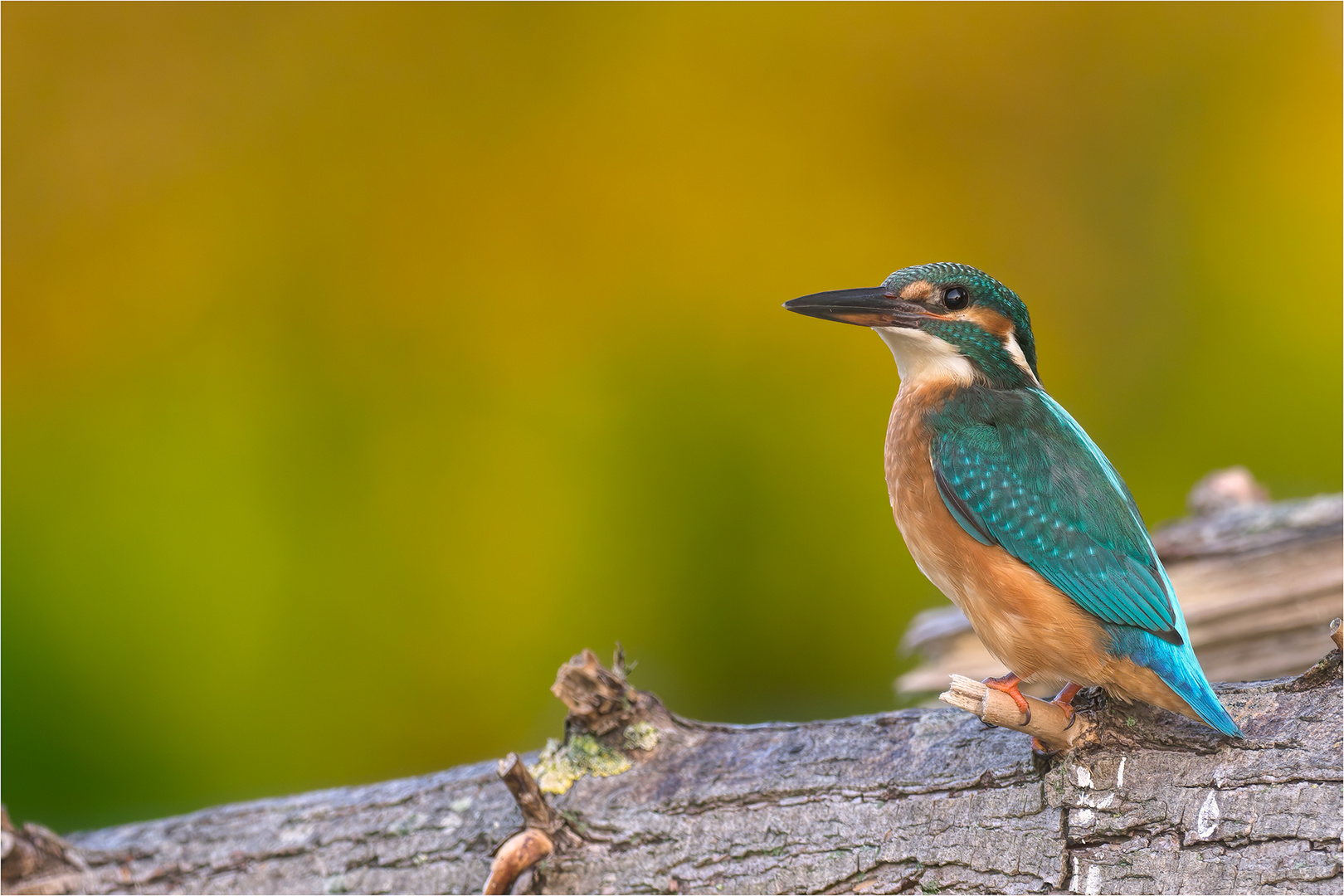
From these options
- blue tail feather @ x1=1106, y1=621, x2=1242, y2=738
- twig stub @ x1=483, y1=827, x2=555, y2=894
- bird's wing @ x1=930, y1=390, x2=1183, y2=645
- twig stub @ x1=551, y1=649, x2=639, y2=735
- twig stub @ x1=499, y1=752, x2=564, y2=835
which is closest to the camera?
blue tail feather @ x1=1106, y1=621, x2=1242, y2=738

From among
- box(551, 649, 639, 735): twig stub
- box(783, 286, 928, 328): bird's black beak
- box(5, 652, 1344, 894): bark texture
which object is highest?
box(783, 286, 928, 328): bird's black beak

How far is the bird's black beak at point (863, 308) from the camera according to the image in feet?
7.59

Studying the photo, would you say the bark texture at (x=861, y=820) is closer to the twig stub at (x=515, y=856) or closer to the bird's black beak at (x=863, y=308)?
the twig stub at (x=515, y=856)

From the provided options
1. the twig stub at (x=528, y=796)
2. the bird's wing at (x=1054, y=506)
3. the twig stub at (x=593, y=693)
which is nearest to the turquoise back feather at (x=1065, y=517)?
the bird's wing at (x=1054, y=506)

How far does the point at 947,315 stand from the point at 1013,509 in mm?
456

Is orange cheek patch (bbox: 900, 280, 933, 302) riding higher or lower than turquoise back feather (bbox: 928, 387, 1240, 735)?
higher

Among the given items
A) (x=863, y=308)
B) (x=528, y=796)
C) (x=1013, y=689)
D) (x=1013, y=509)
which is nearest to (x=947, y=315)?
(x=863, y=308)

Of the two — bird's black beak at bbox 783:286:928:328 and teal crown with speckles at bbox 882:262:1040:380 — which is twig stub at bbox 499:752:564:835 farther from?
teal crown with speckles at bbox 882:262:1040:380

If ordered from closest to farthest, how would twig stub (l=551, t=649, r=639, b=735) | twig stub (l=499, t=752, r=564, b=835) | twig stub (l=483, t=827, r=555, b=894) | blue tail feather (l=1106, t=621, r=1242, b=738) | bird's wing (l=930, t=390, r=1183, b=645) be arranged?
1. blue tail feather (l=1106, t=621, r=1242, b=738)
2. bird's wing (l=930, t=390, r=1183, b=645)
3. twig stub (l=499, t=752, r=564, b=835)
4. twig stub (l=483, t=827, r=555, b=894)
5. twig stub (l=551, t=649, r=639, b=735)

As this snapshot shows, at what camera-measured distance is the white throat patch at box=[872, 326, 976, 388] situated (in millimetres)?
2363

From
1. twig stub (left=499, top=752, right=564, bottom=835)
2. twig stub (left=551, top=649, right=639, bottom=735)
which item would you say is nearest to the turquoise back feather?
twig stub (left=551, top=649, right=639, bottom=735)

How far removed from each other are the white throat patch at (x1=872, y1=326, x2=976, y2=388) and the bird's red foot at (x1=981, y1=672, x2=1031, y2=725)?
625 millimetres

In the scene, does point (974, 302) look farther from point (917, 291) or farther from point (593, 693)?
point (593, 693)

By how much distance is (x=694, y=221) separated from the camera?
470 centimetres
